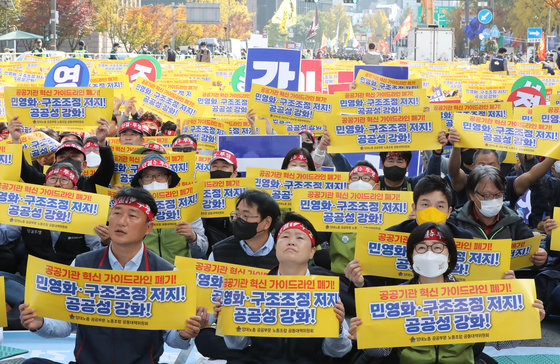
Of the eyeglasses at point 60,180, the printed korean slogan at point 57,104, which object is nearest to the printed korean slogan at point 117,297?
the eyeglasses at point 60,180

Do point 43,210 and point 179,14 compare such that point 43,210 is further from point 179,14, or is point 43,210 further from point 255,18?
point 255,18

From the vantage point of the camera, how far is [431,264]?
16.1ft

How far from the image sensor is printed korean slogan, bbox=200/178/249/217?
724cm

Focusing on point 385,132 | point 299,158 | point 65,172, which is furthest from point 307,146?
point 65,172

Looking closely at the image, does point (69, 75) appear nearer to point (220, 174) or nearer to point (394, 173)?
point (220, 174)

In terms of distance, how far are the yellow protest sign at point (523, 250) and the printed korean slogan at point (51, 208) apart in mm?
2987

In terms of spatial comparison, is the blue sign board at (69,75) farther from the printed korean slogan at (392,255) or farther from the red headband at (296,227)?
the red headband at (296,227)

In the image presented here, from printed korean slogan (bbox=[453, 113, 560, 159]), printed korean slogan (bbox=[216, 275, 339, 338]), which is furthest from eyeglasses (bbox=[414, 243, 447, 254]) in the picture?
printed korean slogan (bbox=[453, 113, 560, 159])

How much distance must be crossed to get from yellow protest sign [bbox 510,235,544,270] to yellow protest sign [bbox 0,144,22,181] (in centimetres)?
399

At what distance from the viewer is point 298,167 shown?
771cm

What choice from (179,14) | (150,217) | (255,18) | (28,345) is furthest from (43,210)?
(255,18)

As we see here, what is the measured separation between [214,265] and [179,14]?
78860 millimetres

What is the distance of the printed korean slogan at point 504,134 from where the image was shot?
7555 millimetres

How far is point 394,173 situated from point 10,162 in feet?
10.8
